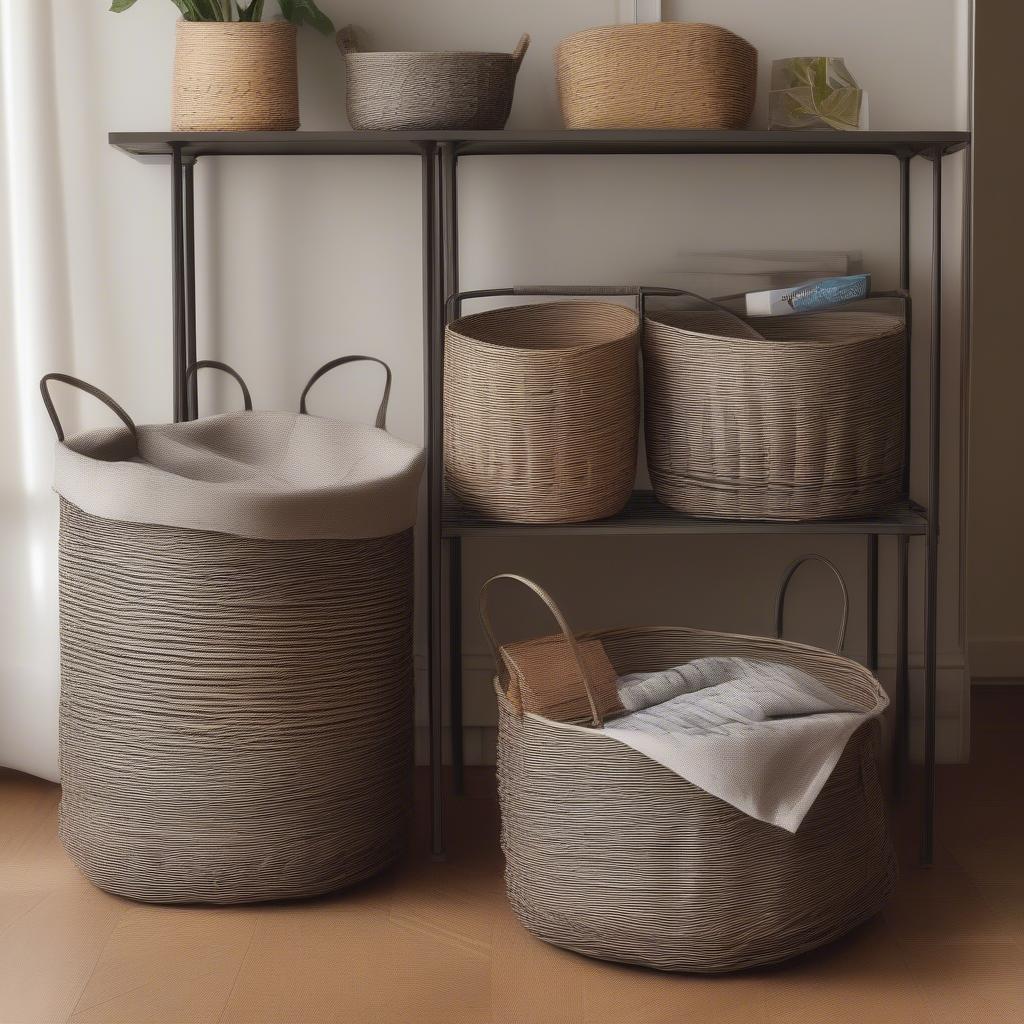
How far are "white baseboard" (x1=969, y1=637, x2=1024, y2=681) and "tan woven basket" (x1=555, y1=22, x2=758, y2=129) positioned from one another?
1.44 m

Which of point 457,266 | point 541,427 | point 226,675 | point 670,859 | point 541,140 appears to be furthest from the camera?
point 457,266

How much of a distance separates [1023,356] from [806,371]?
123 centimetres

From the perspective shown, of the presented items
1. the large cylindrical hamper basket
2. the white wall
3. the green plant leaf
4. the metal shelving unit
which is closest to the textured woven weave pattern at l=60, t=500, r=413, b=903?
the large cylindrical hamper basket

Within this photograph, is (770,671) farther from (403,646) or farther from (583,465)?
(403,646)

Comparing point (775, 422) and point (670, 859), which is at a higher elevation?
point (775, 422)

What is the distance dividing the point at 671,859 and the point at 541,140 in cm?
105

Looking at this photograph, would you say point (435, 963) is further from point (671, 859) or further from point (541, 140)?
point (541, 140)

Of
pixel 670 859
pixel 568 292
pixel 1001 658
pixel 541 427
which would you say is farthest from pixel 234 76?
pixel 1001 658

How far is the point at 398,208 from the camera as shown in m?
2.25

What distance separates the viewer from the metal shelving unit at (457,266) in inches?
74.2

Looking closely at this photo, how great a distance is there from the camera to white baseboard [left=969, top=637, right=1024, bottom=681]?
2854 millimetres

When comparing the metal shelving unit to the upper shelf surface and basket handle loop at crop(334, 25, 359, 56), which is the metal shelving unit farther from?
basket handle loop at crop(334, 25, 359, 56)

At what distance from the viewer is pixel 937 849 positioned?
6.55 feet

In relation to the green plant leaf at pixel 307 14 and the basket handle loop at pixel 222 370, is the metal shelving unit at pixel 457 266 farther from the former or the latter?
the green plant leaf at pixel 307 14
